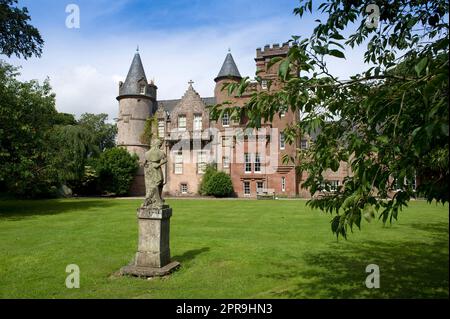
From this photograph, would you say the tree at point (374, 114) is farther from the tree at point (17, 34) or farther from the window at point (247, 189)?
the window at point (247, 189)

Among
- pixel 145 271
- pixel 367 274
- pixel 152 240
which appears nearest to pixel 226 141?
pixel 152 240

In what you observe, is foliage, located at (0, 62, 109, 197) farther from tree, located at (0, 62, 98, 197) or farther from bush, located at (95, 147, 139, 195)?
bush, located at (95, 147, 139, 195)

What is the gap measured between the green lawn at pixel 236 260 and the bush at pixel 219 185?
72.6 ft

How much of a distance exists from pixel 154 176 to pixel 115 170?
33.7 metres

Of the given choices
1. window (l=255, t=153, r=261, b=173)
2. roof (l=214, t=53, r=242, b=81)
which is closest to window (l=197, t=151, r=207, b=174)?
window (l=255, t=153, r=261, b=173)

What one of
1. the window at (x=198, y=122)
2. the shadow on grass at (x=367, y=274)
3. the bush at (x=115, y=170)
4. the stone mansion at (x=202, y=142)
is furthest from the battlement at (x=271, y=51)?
the shadow on grass at (x=367, y=274)

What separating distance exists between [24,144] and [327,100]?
68.5 feet

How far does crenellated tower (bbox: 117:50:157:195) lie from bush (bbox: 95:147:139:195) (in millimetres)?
2308

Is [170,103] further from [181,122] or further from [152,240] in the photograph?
[152,240]

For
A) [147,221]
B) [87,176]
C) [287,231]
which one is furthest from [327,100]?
[87,176]

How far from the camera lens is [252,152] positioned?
1598 inches

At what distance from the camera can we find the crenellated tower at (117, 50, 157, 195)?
44.2 metres
